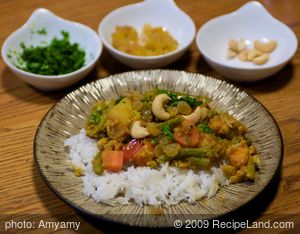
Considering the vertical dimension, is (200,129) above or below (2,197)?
above

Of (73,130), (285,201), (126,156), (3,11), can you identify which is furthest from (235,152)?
(3,11)

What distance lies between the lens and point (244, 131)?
173cm

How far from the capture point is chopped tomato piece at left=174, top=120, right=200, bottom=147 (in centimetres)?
158

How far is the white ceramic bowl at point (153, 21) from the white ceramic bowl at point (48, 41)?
0.28ft

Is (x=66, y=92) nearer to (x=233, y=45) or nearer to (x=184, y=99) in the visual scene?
(x=184, y=99)

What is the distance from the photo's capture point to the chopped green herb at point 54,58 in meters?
2.18

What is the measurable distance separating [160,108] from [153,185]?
31 centimetres

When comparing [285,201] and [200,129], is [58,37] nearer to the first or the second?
[200,129]

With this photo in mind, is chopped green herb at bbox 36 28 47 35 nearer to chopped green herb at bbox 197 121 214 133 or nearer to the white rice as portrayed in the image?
the white rice

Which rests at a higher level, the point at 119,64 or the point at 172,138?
the point at 172,138

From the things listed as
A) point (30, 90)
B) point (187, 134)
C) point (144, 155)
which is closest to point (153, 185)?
point (144, 155)

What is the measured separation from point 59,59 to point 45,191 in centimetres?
79

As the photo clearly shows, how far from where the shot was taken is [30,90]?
2.19 metres
